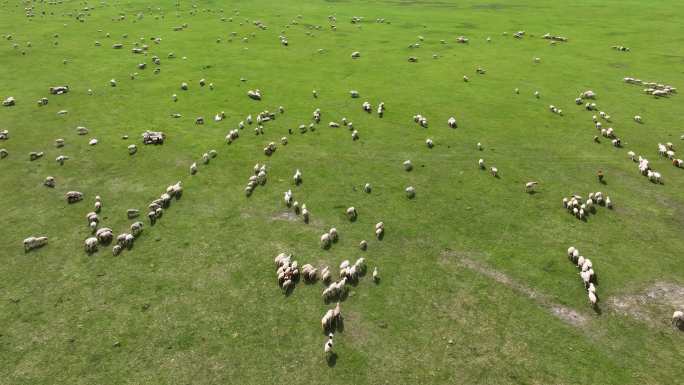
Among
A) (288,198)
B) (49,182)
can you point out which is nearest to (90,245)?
(49,182)

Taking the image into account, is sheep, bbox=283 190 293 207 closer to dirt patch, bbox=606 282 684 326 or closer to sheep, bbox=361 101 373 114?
sheep, bbox=361 101 373 114

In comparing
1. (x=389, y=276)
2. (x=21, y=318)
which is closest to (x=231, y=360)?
(x=389, y=276)

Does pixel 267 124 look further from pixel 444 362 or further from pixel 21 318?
pixel 444 362

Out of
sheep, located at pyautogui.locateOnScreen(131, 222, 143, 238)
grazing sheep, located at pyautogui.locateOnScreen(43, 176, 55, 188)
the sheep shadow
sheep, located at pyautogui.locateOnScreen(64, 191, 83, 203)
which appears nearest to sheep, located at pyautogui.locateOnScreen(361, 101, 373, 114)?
sheep, located at pyautogui.locateOnScreen(131, 222, 143, 238)

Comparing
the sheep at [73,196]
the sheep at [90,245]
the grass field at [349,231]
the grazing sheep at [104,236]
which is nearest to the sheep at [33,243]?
the grass field at [349,231]

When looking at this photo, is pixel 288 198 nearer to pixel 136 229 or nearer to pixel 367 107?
pixel 136 229
